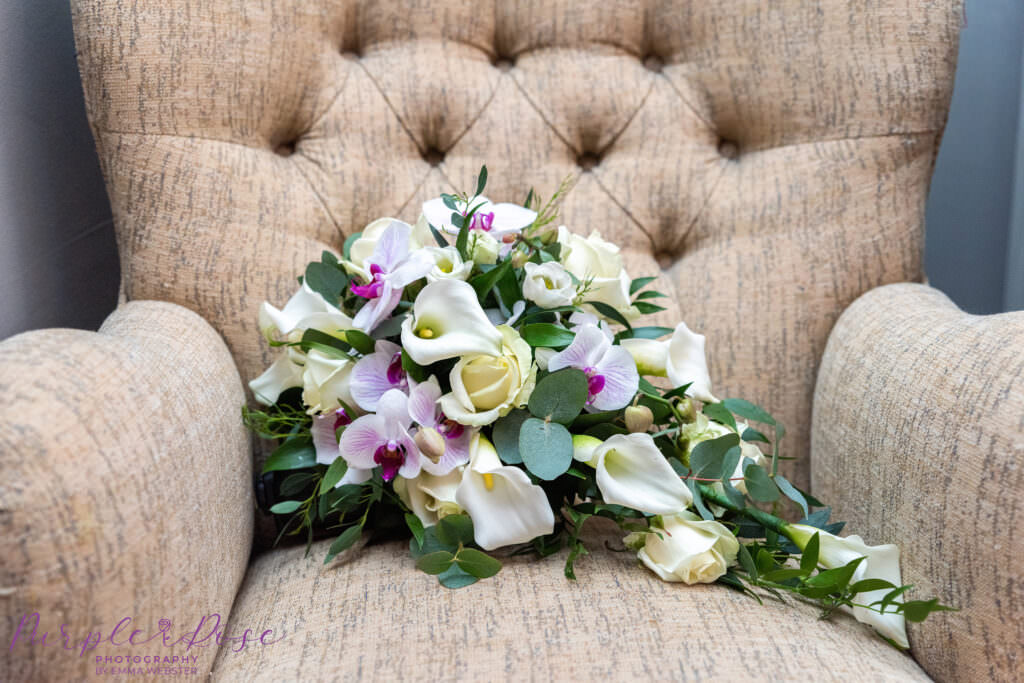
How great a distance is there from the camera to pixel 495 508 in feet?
2.01

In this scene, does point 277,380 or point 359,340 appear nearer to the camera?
point 359,340

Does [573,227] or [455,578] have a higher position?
[573,227]

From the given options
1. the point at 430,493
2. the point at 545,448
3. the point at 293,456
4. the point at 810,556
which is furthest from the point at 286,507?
the point at 810,556

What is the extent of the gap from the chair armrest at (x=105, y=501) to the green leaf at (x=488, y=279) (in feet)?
0.90

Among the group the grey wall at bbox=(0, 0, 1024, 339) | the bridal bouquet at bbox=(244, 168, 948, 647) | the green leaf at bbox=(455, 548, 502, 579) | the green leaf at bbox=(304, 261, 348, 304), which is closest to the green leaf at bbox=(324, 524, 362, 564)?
the bridal bouquet at bbox=(244, 168, 948, 647)

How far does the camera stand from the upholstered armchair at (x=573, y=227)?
52 centimetres

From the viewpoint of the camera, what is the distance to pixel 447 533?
0.63m

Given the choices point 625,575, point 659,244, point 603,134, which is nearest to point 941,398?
point 625,575

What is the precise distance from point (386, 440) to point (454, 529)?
0.33 ft

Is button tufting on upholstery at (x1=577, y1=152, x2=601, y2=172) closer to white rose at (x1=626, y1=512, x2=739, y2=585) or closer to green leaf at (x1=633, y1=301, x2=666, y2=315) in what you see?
green leaf at (x1=633, y1=301, x2=666, y2=315)

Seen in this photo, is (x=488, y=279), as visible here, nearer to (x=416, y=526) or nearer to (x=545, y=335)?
(x=545, y=335)

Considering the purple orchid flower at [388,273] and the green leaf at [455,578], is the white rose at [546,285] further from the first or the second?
the green leaf at [455,578]

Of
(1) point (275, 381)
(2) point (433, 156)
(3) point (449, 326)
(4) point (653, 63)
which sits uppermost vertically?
(4) point (653, 63)

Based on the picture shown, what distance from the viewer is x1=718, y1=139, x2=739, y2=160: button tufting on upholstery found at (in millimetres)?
1002
